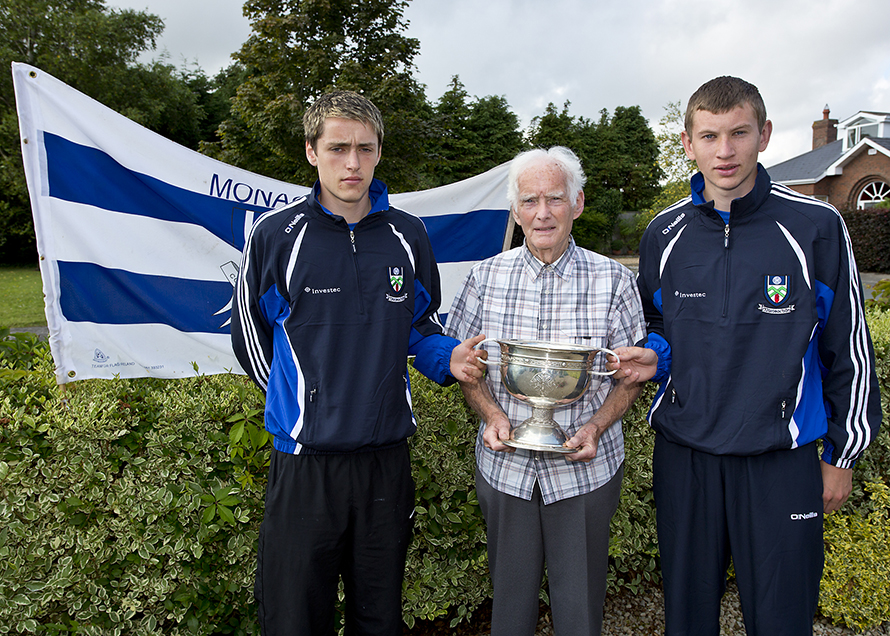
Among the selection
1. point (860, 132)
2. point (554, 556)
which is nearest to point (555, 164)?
point (554, 556)

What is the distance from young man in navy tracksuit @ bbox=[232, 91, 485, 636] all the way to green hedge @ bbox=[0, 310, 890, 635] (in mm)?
505

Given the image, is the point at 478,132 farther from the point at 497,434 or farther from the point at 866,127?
the point at 497,434

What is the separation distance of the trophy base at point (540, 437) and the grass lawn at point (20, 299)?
7362 mm

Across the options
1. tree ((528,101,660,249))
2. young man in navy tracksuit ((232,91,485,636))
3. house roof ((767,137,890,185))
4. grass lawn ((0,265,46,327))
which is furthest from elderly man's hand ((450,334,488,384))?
tree ((528,101,660,249))

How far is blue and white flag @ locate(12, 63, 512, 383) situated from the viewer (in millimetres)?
2590

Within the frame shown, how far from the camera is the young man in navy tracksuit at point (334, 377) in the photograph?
2041 millimetres

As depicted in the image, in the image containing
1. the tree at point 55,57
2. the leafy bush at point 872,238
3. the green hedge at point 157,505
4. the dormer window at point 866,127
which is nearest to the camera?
the green hedge at point 157,505

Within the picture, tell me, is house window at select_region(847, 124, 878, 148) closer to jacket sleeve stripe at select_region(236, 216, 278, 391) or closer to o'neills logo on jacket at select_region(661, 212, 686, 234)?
o'neills logo on jacket at select_region(661, 212, 686, 234)

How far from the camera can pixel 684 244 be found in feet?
7.36

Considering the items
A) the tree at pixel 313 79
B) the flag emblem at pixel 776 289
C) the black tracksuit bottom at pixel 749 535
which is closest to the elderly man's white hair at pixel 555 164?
the flag emblem at pixel 776 289

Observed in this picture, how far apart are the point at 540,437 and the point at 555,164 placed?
102 cm

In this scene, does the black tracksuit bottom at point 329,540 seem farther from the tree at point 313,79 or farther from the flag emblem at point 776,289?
the tree at point 313,79

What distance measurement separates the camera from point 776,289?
2.07 metres

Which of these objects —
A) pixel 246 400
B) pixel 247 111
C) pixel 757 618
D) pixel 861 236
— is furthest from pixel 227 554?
pixel 861 236
